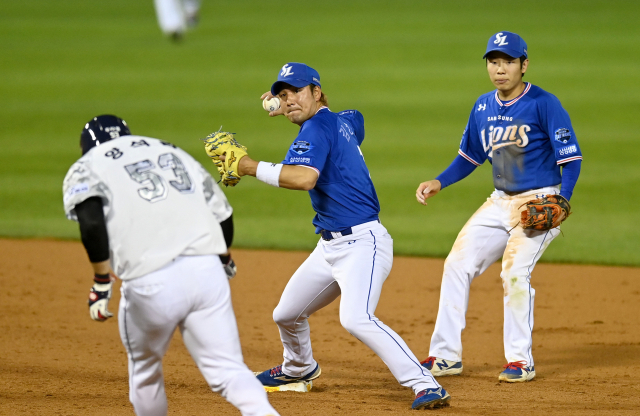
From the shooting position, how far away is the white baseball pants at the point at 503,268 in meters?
4.56

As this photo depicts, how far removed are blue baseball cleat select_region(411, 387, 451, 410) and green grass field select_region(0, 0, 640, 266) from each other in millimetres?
3904

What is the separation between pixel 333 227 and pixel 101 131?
4.42ft

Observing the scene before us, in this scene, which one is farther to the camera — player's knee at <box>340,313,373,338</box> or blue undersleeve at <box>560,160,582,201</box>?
blue undersleeve at <box>560,160,582,201</box>

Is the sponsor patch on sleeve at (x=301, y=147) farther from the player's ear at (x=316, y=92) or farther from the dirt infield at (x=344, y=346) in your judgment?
the dirt infield at (x=344, y=346)

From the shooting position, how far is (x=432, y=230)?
28.3ft

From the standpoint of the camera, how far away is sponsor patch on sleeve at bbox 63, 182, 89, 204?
3.05 metres

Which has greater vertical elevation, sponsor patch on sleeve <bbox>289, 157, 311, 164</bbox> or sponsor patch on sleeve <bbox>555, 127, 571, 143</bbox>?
sponsor patch on sleeve <bbox>555, 127, 571, 143</bbox>

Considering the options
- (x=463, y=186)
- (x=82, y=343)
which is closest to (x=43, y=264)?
(x=82, y=343)

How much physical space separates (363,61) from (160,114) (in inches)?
279

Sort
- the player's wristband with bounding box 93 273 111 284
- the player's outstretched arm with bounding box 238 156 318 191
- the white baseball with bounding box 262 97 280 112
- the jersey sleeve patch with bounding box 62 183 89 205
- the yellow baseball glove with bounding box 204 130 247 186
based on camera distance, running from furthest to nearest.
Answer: the white baseball with bounding box 262 97 280 112
the yellow baseball glove with bounding box 204 130 247 186
the player's outstretched arm with bounding box 238 156 318 191
the player's wristband with bounding box 93 273 111 284
the jersey sleeve patch with bounding box 62 183 89 205

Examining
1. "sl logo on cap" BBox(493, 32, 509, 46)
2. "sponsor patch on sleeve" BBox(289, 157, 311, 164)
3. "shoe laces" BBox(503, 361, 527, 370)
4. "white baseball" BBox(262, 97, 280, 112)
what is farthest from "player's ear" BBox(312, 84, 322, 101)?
"shoe laces" BBox(503, 361, 527, 370)

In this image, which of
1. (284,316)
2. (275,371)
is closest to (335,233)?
(284,316)

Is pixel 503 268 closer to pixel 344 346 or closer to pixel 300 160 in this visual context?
pixel 344 346

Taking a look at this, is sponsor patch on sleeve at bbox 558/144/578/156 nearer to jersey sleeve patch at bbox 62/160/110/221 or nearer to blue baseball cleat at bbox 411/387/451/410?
blue baseball cleat at bbox 411/387/451/410
